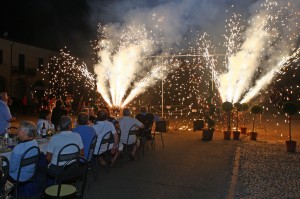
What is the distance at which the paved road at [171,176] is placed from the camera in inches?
232

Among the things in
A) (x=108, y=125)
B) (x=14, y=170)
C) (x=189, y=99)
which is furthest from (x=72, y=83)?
(x=14, y=170)

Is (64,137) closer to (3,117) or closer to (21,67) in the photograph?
(3,117)

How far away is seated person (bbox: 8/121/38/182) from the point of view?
460 centimetres

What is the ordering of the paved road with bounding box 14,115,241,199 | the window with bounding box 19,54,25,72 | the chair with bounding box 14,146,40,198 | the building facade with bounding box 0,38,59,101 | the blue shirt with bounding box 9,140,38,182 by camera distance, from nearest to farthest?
the chair with bounding box 14,146,40,198
the blue shirt with bounding box 9,140,38,182
the paved road with bounding box 14,115,241,199
the building facade with bounding box 0,38,59,101
the window with bounding box 19,54,25,72

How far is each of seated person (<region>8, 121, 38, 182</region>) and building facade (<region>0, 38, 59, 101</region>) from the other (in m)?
28.2

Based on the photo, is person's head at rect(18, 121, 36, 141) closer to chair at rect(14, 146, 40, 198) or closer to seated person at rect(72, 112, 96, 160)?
chair at rect(14, 146, 40, 198)

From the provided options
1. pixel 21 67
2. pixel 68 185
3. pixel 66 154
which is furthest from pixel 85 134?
pixel 21 67

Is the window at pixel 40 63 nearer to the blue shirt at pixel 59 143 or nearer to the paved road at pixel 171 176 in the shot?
the paved road at pixel 171 176

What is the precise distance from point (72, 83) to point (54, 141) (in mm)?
28424

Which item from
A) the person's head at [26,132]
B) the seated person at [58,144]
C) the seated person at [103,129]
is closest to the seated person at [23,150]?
the person's head at [26,132]

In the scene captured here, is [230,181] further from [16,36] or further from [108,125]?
[16,36]

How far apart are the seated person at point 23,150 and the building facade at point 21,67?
92.4 feet

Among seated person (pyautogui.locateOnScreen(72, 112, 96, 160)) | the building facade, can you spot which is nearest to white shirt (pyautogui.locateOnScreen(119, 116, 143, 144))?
seated person (pyautogui.locateOnScreen(72, 112, 96, 160))

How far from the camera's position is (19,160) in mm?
4594
